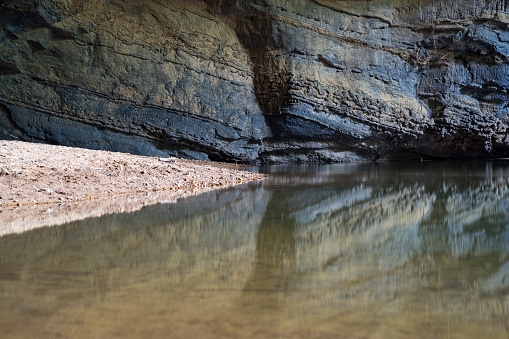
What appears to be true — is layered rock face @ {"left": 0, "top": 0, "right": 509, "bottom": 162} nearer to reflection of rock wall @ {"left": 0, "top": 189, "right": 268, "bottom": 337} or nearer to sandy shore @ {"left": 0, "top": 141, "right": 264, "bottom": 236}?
sandy shore @ {"left": 0, "top": 141, "right": 264, "bottom": 236}

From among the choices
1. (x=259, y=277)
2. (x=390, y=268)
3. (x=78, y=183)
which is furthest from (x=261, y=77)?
(x=259, y=277)

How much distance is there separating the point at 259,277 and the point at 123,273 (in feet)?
2.07

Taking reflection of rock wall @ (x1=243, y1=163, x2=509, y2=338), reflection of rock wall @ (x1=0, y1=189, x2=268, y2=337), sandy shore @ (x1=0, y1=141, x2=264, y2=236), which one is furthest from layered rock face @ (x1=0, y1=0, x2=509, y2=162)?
reflection of rock wall @ (x1=243, y1=163, x2=509, y2=338)

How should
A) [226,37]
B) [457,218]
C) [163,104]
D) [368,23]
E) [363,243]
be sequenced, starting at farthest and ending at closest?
[368,23] → [226,37] → [163,104] → [457,218] → [363,243]

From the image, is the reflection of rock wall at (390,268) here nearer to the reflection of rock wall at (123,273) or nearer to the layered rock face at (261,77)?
the reflection of rock wall at (123,273)

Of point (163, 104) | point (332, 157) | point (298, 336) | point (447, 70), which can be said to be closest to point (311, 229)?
point (298, 336)

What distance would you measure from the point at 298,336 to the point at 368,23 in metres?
14.9

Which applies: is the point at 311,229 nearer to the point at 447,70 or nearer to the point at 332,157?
the point at 332,157

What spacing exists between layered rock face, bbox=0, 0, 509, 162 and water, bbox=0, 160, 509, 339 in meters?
7.67

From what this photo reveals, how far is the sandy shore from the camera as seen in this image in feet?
12.1

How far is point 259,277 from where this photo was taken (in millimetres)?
1803

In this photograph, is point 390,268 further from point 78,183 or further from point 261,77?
point 261,77

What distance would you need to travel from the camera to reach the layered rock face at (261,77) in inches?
380

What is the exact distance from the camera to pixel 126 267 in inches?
77.5
